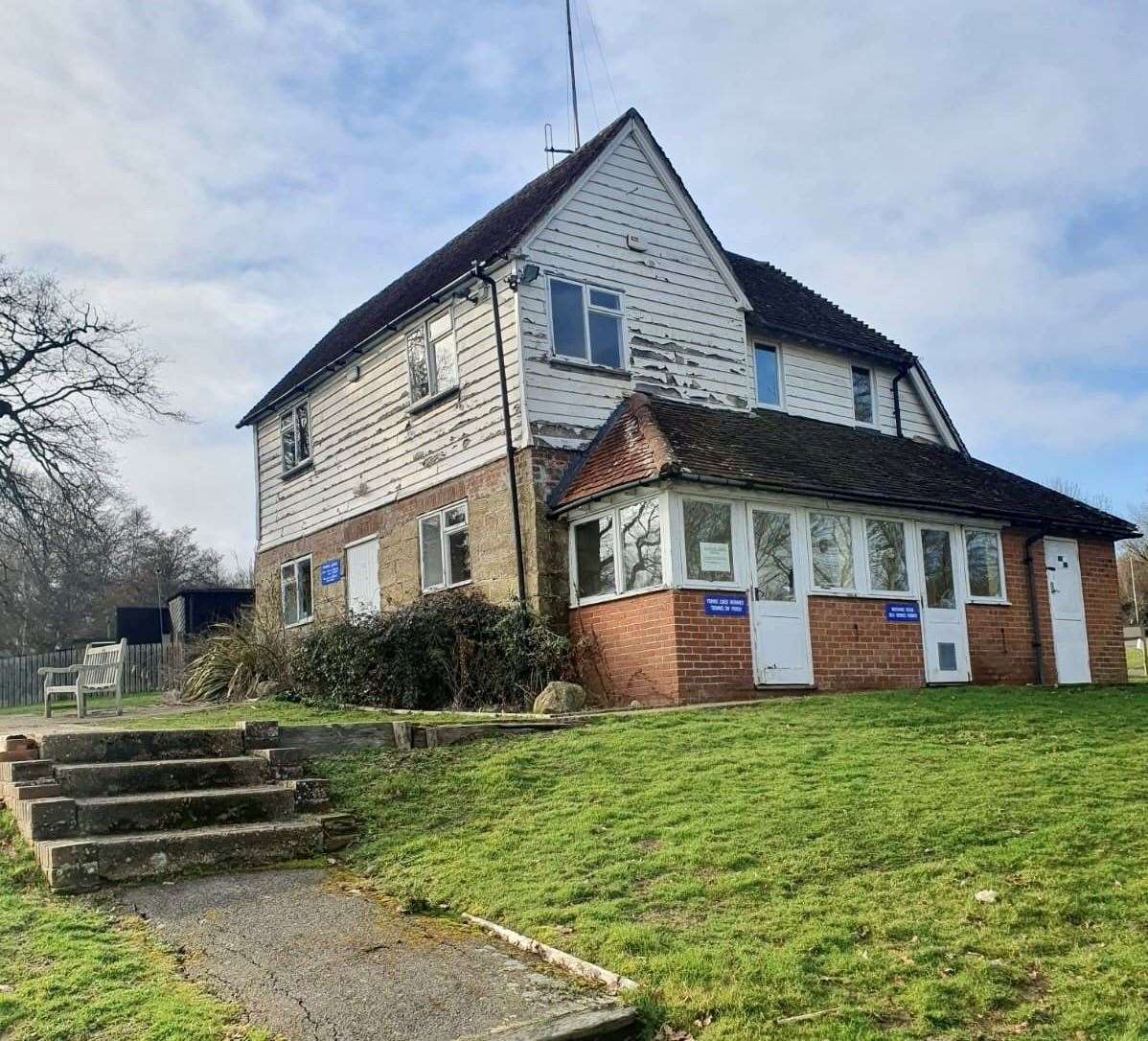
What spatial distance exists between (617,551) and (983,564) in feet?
21.5

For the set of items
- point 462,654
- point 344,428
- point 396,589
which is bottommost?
point 462,654

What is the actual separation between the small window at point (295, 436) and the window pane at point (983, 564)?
12006mm

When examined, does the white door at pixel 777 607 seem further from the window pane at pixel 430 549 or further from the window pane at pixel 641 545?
the window pane at pixel 430 549

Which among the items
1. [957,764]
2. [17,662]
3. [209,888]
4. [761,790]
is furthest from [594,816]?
[17,662]

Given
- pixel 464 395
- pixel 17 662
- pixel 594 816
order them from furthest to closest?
pixel 17 662 < pixel 464 395 < pixel 594 816

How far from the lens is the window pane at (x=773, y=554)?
14.7 meters

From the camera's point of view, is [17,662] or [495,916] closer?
[495,916]

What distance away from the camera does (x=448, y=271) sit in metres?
18.4

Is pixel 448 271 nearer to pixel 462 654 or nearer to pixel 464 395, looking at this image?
pixel 464 395

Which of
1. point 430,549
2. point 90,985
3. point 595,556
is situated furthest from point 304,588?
point 90,985

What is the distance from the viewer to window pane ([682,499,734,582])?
46.2 feet

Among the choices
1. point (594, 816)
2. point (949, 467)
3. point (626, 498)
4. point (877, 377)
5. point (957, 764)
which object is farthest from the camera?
point (877, 377)

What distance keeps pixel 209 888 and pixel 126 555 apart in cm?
5467

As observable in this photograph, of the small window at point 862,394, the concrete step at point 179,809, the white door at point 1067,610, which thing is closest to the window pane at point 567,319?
the small window at point 862,394
